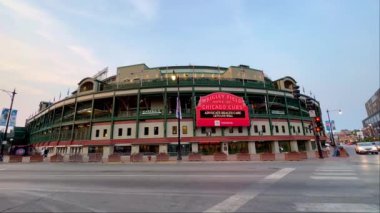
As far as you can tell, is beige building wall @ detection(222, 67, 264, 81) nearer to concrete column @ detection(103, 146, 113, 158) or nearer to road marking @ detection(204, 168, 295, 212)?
concrete column @ detection(103, 146, 113, 158)

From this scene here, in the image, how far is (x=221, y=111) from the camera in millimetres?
37875

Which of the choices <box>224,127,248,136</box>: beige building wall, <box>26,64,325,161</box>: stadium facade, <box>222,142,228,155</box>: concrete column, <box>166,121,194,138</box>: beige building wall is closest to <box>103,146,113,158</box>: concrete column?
<box>26,64,325,161</box>: stadium facade

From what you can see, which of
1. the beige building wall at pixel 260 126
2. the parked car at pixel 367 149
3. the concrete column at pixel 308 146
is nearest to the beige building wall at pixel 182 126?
the beige building wall at pixel 260 126

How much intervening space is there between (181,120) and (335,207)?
32845 mm

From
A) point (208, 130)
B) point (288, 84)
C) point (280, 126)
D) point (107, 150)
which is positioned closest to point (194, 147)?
point (208, 130)

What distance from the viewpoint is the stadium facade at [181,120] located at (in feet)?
122

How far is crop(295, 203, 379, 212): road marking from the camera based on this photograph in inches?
207

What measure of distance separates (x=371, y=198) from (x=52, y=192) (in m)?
11.2

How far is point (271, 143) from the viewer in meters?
40.6

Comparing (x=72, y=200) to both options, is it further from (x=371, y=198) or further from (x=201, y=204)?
(x=371, y=198)

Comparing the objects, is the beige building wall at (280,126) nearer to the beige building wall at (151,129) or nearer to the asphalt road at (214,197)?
the beige building wall at (151,129)

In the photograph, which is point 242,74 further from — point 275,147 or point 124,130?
point 124,130

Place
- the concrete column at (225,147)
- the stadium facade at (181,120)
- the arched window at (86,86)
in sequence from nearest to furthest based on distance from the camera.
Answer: the stadium facade at (181,120)
the concrete column at (225,147)
the arched window at (86,86)

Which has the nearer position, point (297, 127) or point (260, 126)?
point (260, 126)
